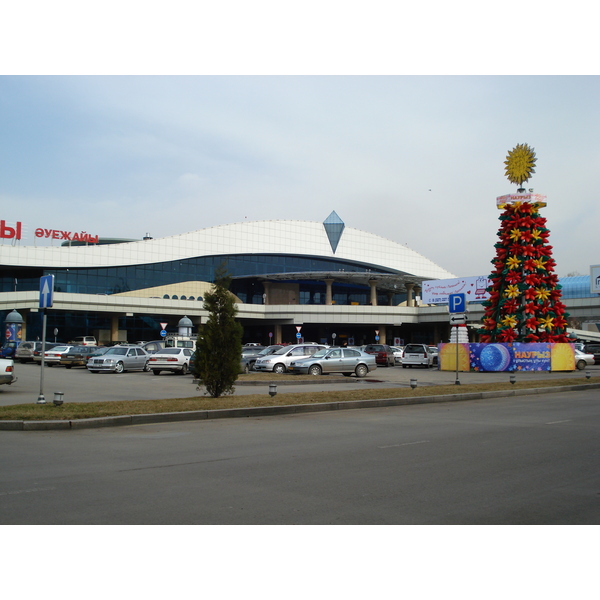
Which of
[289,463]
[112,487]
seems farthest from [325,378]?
[112,487]

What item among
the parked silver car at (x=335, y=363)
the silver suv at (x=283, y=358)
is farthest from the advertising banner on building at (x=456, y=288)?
the parked silver car at (x=335, y=363)

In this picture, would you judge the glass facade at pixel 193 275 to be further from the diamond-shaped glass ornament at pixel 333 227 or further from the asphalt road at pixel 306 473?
the asphalt road at pixel 306 473

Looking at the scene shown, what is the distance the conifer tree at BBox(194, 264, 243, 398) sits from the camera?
16688 millimetres

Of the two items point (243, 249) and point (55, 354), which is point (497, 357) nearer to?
point (55, 354)

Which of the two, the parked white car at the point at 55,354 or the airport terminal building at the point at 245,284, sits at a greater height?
the airport terminal building at the point at 245,284

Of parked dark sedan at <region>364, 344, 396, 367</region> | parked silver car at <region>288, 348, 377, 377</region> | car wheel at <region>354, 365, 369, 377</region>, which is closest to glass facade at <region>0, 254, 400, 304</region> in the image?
parked dark sedan at <region>364, 344, 396, 367</region>

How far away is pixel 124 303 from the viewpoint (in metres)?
70.2

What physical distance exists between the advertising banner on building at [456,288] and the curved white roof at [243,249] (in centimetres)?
1773

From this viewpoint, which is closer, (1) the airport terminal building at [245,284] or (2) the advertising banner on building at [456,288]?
(1) the airport terminal building at [245,284]

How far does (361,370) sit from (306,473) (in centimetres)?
2212

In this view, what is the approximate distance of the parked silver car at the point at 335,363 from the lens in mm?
29406

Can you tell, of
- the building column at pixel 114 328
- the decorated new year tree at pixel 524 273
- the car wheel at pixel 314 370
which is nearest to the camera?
the car wheel at pixel 314 370

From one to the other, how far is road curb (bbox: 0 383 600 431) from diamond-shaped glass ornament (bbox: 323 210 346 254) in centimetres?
7119

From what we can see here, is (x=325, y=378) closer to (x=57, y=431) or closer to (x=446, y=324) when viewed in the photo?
(x=57, y=431)
